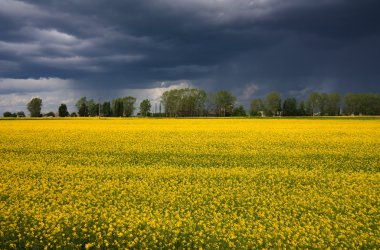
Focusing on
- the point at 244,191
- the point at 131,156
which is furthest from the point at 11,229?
the point at 131,156

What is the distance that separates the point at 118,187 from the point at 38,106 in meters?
164

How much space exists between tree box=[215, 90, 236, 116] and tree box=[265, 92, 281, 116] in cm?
1897

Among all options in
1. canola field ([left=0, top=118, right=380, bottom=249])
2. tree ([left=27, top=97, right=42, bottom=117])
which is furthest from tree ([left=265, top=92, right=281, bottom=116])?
canola field ([left=0, top=118, right=380, bottom=249])

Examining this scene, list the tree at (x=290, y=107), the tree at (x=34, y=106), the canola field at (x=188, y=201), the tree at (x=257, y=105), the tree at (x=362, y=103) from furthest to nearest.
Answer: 1. the tree at (x=257, y=105)
2. the tree at (x=34, y=106)
3. the tree at (x=362, y=103)
4. the tree at (x=290, y=107)
5. the canola field at (x=188, y=201)

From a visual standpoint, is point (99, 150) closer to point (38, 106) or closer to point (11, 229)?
point (11, 229)

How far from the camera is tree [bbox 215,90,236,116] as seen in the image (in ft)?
501

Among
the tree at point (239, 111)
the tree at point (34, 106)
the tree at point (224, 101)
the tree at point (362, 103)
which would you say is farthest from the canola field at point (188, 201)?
the tree at point (34, 106)

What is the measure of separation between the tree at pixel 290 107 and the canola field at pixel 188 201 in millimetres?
119991

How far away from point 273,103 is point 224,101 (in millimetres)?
24694

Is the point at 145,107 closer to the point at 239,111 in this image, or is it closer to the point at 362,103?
the point at 239,111

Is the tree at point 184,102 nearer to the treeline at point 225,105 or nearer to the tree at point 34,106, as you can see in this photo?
the treeline at point 225,105

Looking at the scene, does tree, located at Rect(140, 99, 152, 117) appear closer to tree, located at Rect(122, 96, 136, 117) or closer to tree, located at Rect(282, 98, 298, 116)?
tree, located at Rect(122, 96, 136, 117)

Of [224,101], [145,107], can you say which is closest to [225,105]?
[224,101]

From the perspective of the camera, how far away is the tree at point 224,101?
152650 mm
